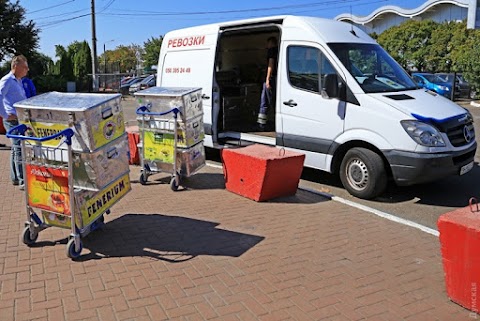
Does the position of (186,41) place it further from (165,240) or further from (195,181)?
(165,240)

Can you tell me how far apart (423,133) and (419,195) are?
53.1 inches

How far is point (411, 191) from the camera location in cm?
716

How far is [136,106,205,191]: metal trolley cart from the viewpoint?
22.5 feet

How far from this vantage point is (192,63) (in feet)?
30.0

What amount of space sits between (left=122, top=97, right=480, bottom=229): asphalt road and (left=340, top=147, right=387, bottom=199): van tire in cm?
16

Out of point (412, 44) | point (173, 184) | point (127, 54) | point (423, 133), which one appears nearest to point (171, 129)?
point (173, 184)

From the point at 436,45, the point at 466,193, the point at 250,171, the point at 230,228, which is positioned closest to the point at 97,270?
the point at 230,228

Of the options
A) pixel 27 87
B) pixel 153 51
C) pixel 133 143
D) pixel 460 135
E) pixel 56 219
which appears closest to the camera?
pixel 56 219

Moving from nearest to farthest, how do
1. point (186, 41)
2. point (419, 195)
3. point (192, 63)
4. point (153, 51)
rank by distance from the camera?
point (419, 195), point (192, 63), point (186, 41), point (153, 51)

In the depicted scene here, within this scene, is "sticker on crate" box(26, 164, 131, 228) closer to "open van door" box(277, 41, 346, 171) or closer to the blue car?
"open van door" box(277, 41, 346, 171)

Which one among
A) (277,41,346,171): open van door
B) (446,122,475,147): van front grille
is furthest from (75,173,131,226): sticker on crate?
(446,122,475,147): van front grille

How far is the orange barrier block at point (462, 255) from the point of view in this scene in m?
3.44

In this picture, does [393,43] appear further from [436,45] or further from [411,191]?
[411,191]

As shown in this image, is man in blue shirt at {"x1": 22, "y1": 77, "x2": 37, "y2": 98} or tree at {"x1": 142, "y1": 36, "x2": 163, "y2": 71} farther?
tree at {"x1": 142, "y1": 36, "x2": 163, "y2": 71}
